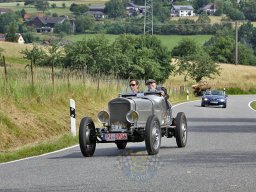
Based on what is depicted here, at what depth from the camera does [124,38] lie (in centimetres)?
9256

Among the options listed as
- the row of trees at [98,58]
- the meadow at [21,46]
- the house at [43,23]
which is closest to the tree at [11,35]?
the meadow at [21,46]

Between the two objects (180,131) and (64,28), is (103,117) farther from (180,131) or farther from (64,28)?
(64,28)

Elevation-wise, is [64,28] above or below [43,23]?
above

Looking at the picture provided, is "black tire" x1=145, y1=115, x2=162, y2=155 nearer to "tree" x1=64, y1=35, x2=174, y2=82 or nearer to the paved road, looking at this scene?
the paved road

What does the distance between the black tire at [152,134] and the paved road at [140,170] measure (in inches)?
8.3

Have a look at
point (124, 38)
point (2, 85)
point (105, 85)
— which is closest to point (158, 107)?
point (2, 85)

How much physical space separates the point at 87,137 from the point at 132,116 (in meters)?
1.02

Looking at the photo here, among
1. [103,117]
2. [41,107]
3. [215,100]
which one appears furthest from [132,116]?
[215,100]

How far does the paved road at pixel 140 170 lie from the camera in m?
13.8

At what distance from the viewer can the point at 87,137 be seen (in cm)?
1936

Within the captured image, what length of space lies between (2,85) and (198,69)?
87309mm

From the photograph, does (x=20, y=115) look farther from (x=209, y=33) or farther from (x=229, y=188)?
(x=209, y=33)

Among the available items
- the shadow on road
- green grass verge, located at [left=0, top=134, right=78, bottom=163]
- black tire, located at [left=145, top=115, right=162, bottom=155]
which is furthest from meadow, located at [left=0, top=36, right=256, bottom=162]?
the shadow on road

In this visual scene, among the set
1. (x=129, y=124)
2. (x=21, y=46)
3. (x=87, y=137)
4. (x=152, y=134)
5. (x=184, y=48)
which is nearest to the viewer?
(x=152, y=134)
